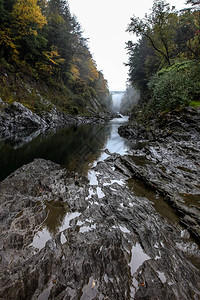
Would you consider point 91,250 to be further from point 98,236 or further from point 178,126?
point 178,126

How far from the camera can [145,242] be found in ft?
8.93

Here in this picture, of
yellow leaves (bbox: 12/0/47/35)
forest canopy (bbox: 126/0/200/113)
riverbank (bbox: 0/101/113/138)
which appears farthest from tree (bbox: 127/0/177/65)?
riverbank (bbox: 0/101/113/138)

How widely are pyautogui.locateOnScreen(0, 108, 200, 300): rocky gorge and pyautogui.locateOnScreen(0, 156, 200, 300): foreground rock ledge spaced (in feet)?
0.04

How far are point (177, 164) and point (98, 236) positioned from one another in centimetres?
569

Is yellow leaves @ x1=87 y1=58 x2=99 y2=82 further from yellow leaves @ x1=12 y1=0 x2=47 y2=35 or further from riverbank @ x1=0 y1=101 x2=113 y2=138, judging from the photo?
yellow leaves @ x1=12 y1=0 x2=47 y2=35

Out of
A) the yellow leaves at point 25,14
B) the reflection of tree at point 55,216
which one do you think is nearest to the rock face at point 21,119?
the yellow leaves at point 25,14

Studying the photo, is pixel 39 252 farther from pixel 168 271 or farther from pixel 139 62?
pixel 139 62

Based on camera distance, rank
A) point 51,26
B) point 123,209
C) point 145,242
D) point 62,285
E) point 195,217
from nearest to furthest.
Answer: point 62,285, point 145,242, point 195,217, point 123,209, point 51,26

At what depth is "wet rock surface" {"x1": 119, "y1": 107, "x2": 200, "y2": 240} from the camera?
386 centimetres

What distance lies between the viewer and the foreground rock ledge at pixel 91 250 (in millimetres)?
1857

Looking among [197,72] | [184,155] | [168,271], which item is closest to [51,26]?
[197,72]

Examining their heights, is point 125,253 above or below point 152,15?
below

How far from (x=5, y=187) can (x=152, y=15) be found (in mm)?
26150

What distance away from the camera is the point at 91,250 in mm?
2432
